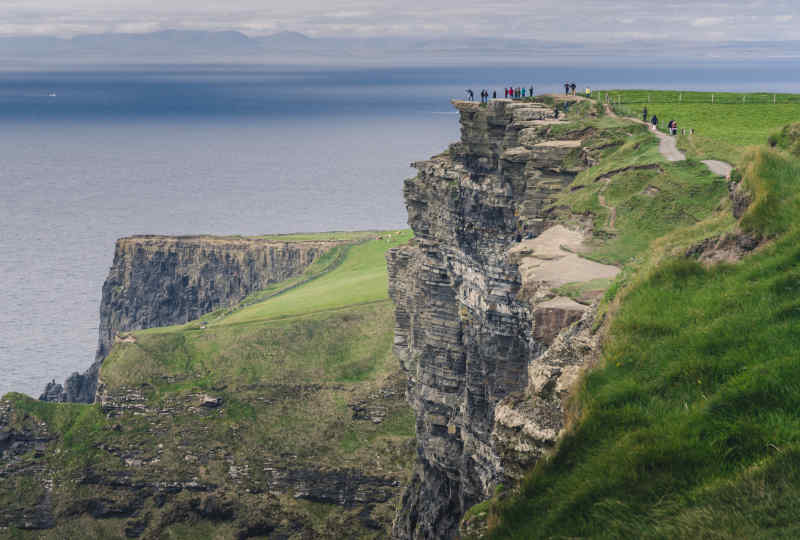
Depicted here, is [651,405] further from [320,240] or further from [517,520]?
[320,240]

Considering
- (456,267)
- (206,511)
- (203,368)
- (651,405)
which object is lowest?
(206,511)

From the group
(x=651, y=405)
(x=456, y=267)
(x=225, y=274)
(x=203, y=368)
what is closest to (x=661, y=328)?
(x=651, y=405)

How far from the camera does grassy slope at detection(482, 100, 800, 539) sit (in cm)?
1468

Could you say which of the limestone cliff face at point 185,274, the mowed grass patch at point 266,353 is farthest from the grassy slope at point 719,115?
the limestone cliff face at point 185,274

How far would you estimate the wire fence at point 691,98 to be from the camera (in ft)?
236

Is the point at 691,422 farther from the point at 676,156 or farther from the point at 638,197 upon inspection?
the point at 676,156

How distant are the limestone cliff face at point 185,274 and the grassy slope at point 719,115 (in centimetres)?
7954

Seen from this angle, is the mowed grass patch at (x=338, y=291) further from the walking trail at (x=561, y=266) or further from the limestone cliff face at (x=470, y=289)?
the walking trail at (x=561, y=266)

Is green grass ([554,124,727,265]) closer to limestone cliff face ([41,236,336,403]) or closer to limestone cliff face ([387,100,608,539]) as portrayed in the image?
limestone cliff face ([387,100,608,539])

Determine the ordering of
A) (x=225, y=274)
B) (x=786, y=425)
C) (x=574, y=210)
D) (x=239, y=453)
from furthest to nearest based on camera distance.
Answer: (x=225, y=274), (x=239, y=453), (x=574, y=210), (x=786, y=425)

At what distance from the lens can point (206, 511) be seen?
75.9 meters

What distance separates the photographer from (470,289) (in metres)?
53.7

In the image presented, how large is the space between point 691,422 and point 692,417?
13 centimetres

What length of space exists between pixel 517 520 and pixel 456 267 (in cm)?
3994
